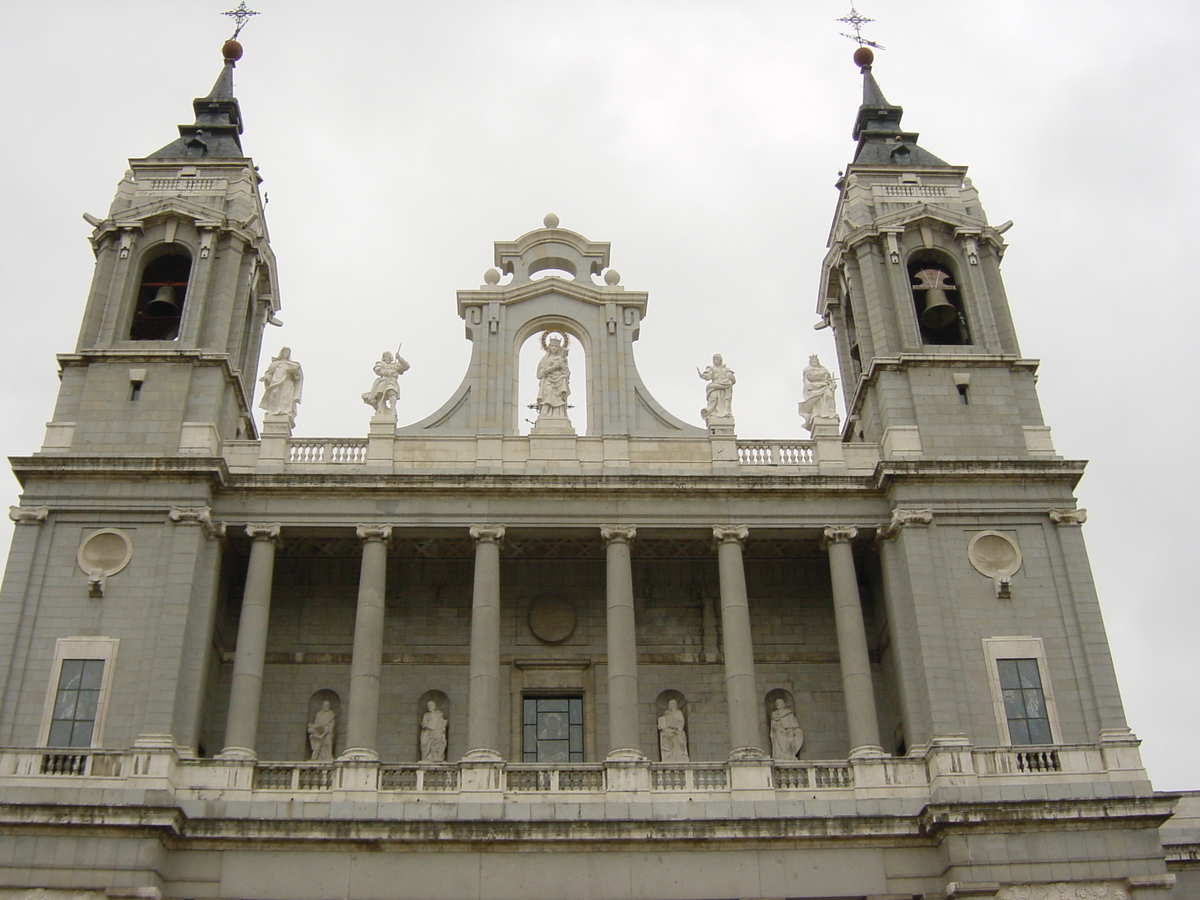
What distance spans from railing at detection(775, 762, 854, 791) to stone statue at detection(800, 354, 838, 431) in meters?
8.37

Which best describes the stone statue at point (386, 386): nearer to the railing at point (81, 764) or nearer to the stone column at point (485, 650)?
the stone column at point (485, 650)

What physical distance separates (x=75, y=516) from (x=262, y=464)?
160 inches

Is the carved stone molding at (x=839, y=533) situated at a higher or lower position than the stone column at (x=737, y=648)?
higher

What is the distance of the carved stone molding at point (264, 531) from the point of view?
98.3 ft

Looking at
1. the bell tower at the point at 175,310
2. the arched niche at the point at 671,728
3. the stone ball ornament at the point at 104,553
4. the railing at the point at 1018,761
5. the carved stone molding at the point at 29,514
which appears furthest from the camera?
the bell tower at the point at 175,310

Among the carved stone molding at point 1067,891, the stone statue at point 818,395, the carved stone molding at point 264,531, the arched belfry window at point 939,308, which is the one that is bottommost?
the carved stone molding at point 1067,891

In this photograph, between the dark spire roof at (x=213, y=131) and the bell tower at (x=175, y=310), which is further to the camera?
the dark spire roof at (x=213, y=131)

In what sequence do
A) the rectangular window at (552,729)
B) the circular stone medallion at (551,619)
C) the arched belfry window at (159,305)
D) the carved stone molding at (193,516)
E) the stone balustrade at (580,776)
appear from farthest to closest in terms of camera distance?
the arched belfry window at (159,305) < the circular stone medallion at (551,619) < the rectangular window at (552,729) < the carved stone molding at (193,516) < the stone balustrade at (580,776)

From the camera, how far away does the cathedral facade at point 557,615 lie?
26047 millimetres

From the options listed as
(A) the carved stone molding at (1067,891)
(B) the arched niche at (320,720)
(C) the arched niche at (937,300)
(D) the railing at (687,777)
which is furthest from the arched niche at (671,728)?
(C) the arched niche at (937,300)

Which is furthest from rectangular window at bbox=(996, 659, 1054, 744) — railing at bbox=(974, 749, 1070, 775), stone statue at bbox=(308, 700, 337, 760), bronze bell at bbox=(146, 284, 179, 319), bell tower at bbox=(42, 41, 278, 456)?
bronze bell at bbox=(146, 284, 179, 319)

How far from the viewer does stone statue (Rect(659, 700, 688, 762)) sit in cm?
2964

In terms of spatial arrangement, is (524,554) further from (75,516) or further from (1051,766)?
(1051,766)

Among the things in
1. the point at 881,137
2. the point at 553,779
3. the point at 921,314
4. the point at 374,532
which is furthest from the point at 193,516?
the point at 881,137
